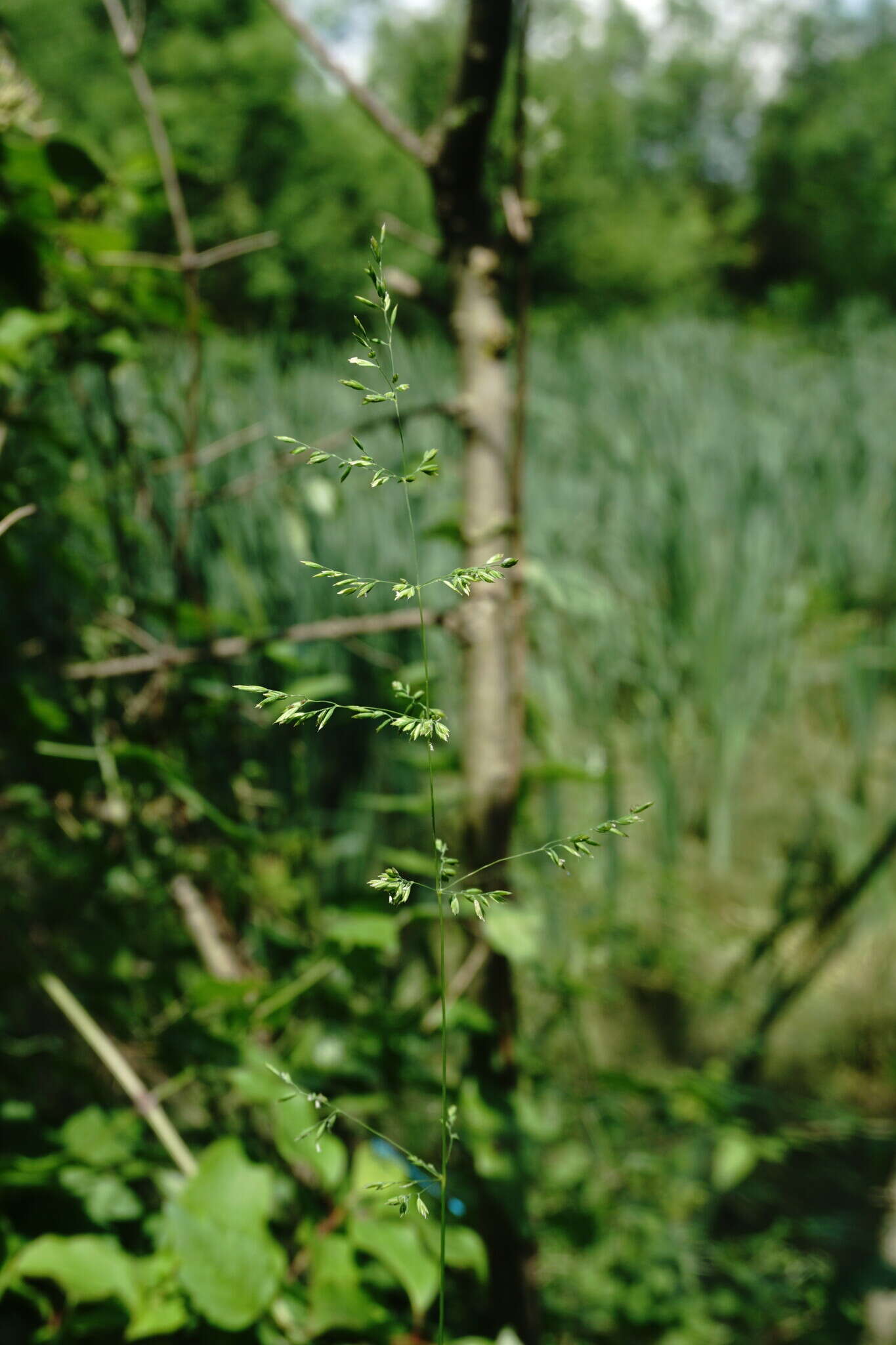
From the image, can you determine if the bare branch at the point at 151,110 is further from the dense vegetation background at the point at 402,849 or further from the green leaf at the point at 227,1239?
the green leaf at the point at 227,1239

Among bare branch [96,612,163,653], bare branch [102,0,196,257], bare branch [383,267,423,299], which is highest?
bare branch [102,0,196,257]

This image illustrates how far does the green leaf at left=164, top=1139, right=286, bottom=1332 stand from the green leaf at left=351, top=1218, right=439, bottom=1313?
5cm

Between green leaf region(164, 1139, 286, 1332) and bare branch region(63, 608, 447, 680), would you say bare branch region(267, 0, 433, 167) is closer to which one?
bare branch region(63, 608, 447, 680)

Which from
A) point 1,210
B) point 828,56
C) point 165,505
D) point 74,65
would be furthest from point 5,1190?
point 828,56

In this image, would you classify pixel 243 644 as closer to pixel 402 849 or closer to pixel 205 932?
pixel 205 932

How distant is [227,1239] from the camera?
0.47 meters

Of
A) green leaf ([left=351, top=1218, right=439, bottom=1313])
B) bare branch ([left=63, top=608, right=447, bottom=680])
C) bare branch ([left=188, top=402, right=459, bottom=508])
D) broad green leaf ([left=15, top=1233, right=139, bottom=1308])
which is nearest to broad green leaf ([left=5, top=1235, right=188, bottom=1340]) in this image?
broad green leaf ([left=15, top=1233, right=139, bottom=1308])

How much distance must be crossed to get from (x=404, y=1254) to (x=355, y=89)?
0.74 metres

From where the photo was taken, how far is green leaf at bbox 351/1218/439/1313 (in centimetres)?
50

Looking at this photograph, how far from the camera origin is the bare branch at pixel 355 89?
623mm

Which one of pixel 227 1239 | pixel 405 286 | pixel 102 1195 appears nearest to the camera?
pixel 227 1239

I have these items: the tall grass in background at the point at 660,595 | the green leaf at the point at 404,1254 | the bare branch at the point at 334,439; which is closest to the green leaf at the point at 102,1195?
the green leaf at the point at 404,1254

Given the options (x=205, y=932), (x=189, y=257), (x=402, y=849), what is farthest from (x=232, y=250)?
(x=402, y=849)

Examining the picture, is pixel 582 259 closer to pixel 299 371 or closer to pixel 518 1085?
pixel 299 371
